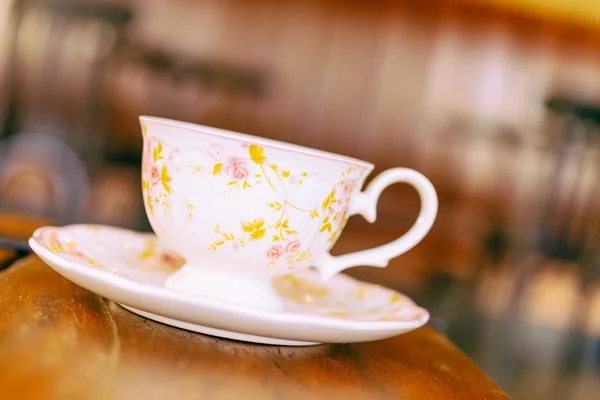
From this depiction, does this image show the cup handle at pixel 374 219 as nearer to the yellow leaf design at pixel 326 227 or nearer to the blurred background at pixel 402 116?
the yellow leaf design at pixel 326 227

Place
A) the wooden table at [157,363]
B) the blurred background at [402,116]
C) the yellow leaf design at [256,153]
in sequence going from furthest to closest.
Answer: the blurred background at [402,116] < the yellow leaf design at [256,153] < the wooden table at [157,363]

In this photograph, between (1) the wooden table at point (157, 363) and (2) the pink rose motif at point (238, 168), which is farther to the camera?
(2) the pink rose motif at point (238, 168)

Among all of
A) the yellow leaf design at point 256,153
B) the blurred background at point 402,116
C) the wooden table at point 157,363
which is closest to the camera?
the wooden table at point 157,363

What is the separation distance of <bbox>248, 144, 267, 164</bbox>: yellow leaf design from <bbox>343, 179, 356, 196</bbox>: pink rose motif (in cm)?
7

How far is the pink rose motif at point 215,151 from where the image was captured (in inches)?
15.6

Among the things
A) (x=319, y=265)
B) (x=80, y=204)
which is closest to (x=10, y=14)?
(x=80, y=204)

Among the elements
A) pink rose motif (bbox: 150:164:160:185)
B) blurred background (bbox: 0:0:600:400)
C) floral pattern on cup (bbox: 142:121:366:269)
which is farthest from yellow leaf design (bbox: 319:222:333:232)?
blurred background (bbox: 0:0:600:400)

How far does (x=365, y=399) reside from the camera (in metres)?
0.34

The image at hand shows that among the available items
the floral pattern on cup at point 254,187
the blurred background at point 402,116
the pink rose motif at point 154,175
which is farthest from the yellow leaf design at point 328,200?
the blurred background at point 402,116

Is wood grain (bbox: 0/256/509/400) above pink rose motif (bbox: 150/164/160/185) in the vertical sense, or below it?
below

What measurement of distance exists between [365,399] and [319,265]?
135mm

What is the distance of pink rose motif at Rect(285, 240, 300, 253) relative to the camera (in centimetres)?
42

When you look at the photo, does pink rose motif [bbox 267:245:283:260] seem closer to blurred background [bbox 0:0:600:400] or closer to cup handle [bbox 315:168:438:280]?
cup handle [bbox 315:168:438:280]

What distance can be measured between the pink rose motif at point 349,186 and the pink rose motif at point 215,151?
89 millimetres
